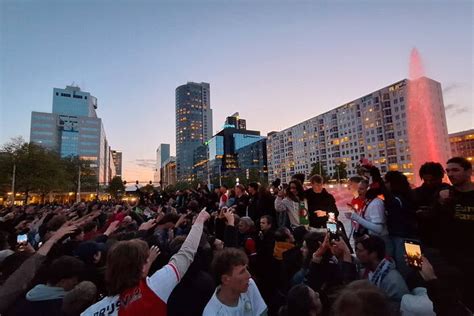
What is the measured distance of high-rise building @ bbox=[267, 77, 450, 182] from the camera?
99.6 metres

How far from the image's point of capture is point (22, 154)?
146 ft

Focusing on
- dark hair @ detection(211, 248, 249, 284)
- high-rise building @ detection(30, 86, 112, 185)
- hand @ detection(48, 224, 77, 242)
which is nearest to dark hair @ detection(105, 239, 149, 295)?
dark hair @ detection(211, 248, 249, 284)

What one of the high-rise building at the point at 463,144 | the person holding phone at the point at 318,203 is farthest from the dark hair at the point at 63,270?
the high-rise building at the point at 463,144

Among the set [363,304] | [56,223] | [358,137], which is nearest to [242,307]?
[363,304]

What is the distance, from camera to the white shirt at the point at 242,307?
106 inches

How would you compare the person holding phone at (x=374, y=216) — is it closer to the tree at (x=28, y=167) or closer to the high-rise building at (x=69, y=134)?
the tree at (x=28, y=167)

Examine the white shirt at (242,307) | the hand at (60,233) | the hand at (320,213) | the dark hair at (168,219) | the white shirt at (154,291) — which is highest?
the hand at (60,233)

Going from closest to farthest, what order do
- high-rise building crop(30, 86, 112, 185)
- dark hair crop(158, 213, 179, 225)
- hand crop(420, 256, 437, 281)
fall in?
hand crop(420, 256, 437, 281) < dark hair crop(158, 213, 179, 225) < high-rise building crop(30, 86, 112, 185)

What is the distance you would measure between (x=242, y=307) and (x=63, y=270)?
2097 millimetres

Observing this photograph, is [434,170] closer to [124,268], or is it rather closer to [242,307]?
[242,307]

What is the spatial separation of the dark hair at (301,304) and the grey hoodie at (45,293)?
2.49 m

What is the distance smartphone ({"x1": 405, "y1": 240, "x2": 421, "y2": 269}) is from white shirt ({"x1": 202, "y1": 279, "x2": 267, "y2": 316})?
5.47 feet

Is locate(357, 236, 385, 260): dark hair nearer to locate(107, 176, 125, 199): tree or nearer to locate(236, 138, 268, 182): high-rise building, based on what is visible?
locate(107, 176, 125, 199): tree

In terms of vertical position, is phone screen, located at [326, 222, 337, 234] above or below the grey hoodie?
above
